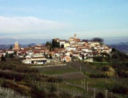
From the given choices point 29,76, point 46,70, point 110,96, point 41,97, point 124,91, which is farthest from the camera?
point 46,70

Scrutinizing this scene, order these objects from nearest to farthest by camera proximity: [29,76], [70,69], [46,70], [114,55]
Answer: [29,76] < [46,70] < [70,69] < [114,55]

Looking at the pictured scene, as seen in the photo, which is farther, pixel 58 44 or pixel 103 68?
pixel 58 44

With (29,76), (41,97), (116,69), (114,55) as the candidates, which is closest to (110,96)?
(41,97)

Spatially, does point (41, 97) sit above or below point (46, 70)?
above

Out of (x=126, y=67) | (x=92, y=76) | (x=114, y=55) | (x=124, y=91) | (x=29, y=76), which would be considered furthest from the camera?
(x=114, y=55)

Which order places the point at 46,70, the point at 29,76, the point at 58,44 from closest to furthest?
the point at 29,76 → the point at 46,70 → the point at 58,44

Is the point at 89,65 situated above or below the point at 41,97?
below

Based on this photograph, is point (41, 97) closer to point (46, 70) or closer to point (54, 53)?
point (46, 70)

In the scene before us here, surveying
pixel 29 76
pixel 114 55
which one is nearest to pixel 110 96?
pixel 29 76

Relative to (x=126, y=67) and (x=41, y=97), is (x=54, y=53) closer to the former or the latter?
(x=126, y=67)
